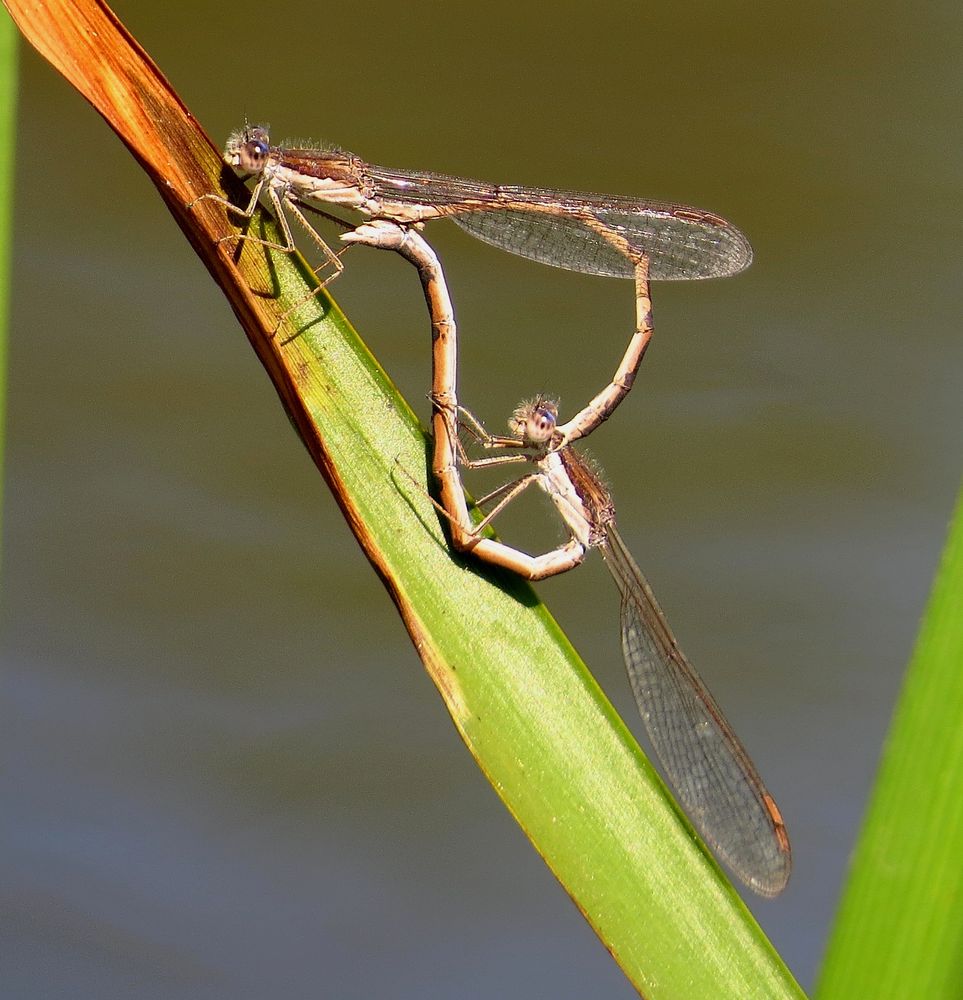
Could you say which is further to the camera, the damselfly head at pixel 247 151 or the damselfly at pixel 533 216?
Answer: the damselfly at pixel 533 216

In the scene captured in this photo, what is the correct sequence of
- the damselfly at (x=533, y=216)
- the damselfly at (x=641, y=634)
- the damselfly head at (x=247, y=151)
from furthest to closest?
the damselfly at (x=641, y=634) < the damselfly at (x=533, y=216) < the damselfly head at (x=247, y=151)

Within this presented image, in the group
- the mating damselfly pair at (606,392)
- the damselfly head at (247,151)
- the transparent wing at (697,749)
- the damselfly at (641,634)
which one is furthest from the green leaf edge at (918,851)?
the damselfly head at (247,151)

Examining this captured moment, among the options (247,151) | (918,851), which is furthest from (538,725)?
(247,151)

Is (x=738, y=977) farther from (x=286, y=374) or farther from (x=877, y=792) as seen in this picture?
(x=286, y=374)

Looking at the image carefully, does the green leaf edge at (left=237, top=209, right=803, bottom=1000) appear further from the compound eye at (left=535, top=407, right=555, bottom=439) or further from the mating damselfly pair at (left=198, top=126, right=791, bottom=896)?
the compound eye at (left=535, top=407, right=555, bottom=439)

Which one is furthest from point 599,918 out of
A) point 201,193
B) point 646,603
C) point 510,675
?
point 646,603

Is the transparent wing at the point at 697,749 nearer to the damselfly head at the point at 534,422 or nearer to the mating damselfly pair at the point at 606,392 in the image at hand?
the mating damselfly pair at the point at 606,392

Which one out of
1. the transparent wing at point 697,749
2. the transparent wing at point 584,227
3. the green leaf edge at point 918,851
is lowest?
the transparent wing at point 697,749
